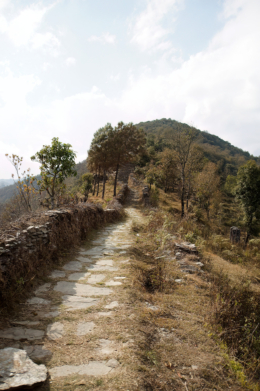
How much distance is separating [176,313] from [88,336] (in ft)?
4.65

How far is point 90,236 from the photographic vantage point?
25.9ft

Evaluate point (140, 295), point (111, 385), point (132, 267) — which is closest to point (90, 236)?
point (132, 267)

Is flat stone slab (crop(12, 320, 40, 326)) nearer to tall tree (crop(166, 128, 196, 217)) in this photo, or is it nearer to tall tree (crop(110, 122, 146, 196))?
tall tree (crop(166, 128, 196, 217))

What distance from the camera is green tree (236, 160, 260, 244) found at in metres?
20.0

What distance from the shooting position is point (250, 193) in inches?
793

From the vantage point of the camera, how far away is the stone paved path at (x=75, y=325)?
2031 millimetres

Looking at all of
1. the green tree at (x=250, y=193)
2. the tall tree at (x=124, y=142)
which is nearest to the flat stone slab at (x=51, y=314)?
the tall tree at (x=124, y=142)

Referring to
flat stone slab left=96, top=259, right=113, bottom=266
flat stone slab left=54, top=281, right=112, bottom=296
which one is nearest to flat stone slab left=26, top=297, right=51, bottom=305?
flat stone slab left=54, top=281, right=112, bottom=296

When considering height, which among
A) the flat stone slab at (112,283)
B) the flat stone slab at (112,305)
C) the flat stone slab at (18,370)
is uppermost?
the flat stone slab at (18,370)

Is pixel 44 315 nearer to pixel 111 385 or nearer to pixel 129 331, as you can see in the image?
pixel 129 331

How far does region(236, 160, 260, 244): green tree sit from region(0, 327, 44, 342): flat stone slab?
21.2 meters

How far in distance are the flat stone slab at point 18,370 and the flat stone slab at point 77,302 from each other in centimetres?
112

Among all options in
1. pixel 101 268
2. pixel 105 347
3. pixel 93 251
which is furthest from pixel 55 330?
pixel 93 251

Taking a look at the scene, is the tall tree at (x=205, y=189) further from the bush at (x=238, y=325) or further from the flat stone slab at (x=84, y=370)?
the flat stone slab at (x=84, y=370)
